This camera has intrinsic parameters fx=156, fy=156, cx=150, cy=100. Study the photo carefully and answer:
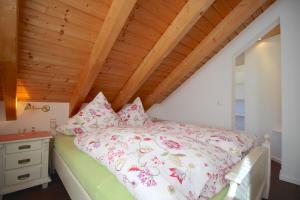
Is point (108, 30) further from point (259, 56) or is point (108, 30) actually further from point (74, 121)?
point (259, 56)

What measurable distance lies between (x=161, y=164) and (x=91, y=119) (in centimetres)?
151

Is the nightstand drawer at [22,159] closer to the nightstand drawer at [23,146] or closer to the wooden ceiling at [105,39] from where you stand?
the nightstand drawer at [23,146]

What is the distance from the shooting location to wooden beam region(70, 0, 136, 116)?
1437 millimetres

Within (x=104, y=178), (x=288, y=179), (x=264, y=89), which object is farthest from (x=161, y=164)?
(x=264, y=89)

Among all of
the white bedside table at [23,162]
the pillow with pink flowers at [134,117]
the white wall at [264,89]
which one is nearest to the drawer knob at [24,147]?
the white bedside table at [23,162]

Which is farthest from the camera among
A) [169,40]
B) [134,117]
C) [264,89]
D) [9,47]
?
[264,89]

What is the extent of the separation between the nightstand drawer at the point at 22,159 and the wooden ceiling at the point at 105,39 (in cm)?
75

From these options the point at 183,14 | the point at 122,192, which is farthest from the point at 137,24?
the point at 122,192

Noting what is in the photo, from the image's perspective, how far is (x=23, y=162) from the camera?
69.2 inches

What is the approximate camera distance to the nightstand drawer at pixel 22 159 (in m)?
1.68

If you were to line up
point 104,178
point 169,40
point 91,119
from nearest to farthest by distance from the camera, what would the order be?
point 104,178 < point 169,40 < point 91,119

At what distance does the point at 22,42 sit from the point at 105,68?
0.95m

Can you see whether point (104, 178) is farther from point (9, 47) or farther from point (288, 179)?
point (288, 179)

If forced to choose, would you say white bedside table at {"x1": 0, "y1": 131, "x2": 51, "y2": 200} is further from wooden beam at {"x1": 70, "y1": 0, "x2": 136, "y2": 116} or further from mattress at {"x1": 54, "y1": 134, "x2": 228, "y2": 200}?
wooden beam at {"x1": 70, "y1": 0, "x2": 136, "y2": 116}
